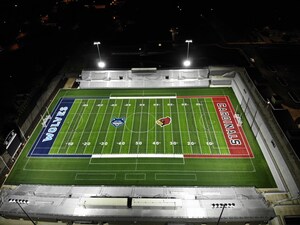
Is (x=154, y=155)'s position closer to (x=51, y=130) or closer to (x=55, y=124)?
(x=51, y=130)

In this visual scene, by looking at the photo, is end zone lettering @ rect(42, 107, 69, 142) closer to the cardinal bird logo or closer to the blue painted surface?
the blue painted surface

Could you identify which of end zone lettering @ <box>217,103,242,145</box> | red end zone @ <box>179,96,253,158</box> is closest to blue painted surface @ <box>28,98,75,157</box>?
red end zone @ <box>179,96,253,158</box>

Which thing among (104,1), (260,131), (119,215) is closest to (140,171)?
(119,215)

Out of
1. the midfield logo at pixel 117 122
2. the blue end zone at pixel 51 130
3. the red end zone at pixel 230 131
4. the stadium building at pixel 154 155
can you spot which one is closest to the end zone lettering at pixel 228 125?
the red end zone at pixel 230 131

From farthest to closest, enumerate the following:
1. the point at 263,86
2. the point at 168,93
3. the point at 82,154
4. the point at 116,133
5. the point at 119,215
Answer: the point at 168,93 → the point at 263,86 → the point at 116,133 → the point at 82,154 → the point at 119,215

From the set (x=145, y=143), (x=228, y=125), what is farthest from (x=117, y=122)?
(x=228, y=125)

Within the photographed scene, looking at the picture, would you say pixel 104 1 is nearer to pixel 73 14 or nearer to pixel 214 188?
pixel 73 14
